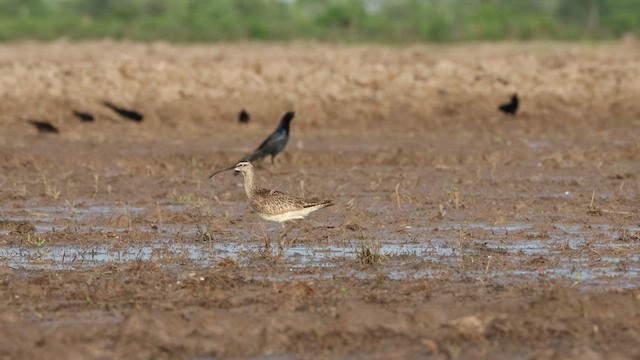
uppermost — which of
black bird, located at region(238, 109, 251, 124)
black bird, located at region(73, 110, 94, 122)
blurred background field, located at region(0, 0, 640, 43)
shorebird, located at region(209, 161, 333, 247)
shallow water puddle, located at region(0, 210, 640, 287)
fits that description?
shorebird, located at region(209, 161, 333, 247)

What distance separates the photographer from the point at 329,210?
46.5ft

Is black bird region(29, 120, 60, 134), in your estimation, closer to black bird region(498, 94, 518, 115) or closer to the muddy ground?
the muddy ground

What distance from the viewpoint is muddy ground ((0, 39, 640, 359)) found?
7.93 meters

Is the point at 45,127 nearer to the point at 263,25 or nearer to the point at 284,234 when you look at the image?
the point at 284,234

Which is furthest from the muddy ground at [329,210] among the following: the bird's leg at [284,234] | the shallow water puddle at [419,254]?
the bird's leg at [284,234]

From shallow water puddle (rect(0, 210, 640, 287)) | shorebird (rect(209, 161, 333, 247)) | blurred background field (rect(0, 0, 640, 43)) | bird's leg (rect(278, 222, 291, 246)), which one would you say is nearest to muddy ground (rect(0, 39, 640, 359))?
shallow water puddle (rect(0, 210, 640, 287))

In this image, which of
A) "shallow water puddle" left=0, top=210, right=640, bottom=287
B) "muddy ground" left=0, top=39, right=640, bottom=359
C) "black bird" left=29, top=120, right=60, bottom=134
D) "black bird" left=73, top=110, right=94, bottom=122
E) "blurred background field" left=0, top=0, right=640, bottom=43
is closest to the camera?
"muddy ground" left=0, top=39, right=640, bottom=359

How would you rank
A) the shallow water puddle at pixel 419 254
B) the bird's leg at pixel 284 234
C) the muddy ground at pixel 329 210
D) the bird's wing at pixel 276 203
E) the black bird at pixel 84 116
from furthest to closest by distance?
the black bird at pixel 84 116
the bird's wing at pixel 276 203
the bird's leg at pixel 284 234
the shallow water puddle at pixel 419 254
the muddy ground at pixel 329 210

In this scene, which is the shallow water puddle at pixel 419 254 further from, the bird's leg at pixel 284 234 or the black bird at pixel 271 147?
the black bird at pixel 271 147

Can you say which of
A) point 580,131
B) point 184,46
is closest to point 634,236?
point 580,131

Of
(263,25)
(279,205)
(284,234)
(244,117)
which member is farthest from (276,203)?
(263,25)

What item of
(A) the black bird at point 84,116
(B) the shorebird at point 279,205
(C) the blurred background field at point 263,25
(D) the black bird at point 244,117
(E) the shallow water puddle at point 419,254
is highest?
(B) the shorebird at point 279,205

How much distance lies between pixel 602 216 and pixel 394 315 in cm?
580

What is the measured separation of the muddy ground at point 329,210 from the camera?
793 cm
